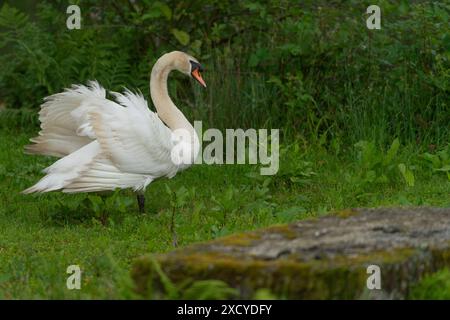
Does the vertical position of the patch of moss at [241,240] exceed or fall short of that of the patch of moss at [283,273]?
it exceeds it

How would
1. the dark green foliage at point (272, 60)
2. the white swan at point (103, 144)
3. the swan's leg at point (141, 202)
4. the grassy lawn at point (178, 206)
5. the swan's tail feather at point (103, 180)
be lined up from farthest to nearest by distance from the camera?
the dark green foliage at point (272, 60) → the swan's leg at point (141, 202) → the white swan at point (103, 144) → the swan's tail feather at point (103, 180) → the grassy lawn at point (178, 206)

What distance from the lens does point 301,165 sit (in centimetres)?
843

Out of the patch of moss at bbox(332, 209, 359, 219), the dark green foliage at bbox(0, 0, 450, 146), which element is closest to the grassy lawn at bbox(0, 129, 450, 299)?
the dark green foliage at bbox(0, 0, 450, 146)

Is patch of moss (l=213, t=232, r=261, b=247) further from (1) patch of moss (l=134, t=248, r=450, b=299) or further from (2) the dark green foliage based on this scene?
(2) the dark green foliage

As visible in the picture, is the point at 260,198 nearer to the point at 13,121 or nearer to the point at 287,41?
the point at 287,41

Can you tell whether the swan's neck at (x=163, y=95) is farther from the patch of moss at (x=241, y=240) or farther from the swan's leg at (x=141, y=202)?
the patch of moss at (x=241, y=240)

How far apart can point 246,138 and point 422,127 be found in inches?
66.4

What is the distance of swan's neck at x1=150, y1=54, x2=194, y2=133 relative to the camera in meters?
8.48

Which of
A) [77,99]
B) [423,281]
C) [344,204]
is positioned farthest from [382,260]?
[77,99]

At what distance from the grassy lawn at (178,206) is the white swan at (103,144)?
0.19m

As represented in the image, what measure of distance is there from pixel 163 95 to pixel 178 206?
5.44ft

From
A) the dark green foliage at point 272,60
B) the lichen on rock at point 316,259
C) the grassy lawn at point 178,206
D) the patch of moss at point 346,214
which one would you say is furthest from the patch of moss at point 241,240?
the dark green foliage at point 272,60

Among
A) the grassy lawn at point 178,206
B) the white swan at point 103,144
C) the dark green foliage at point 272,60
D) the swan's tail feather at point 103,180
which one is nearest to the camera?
the grassy lawn at point 178,206

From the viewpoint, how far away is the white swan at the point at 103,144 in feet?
24.1
